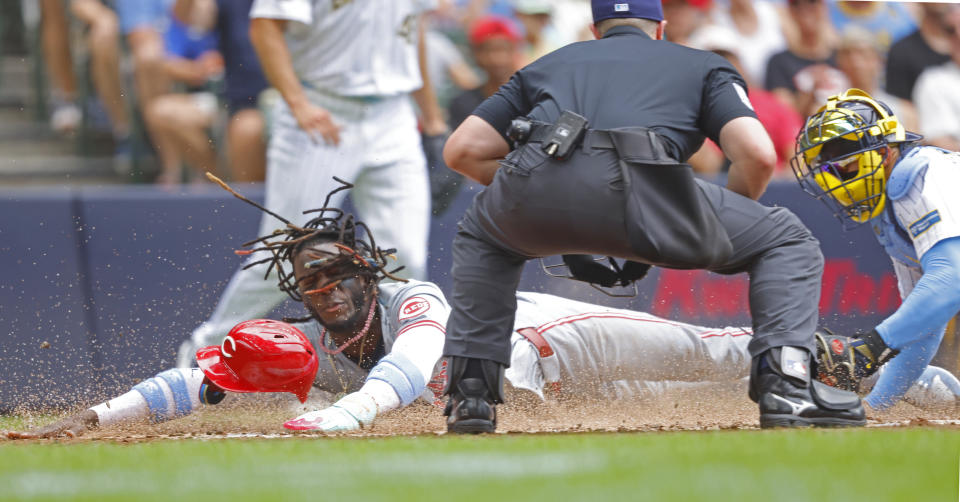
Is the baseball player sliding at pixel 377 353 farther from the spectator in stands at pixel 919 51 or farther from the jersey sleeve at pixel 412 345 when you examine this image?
the spectator in stands at pixel 919 51

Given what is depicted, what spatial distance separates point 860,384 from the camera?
507 cm

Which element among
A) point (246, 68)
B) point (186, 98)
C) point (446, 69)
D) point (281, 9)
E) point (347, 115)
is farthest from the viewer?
point (446, 69)

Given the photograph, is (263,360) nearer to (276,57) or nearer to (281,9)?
(276,57)

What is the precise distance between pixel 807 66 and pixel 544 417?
377cm

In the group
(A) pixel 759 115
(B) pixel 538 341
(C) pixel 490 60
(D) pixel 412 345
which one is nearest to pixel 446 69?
(C) pixel 490 60

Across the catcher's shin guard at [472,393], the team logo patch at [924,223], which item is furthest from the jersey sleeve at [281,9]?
the team logo patch at [924,223]

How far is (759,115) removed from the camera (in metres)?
7.28

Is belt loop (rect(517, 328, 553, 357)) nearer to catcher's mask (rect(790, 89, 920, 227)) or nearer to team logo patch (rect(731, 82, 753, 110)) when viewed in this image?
→ catcher's mask (rect(790, 89, 920, 227))

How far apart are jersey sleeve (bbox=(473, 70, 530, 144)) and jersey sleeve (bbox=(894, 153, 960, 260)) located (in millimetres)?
1700

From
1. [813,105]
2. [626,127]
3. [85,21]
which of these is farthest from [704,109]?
[85,21]

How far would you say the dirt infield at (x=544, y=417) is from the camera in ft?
14.5

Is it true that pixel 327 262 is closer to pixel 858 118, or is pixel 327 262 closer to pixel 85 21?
pixel 858 118

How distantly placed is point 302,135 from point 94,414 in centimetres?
208

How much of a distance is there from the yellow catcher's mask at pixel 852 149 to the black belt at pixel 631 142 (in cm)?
129
